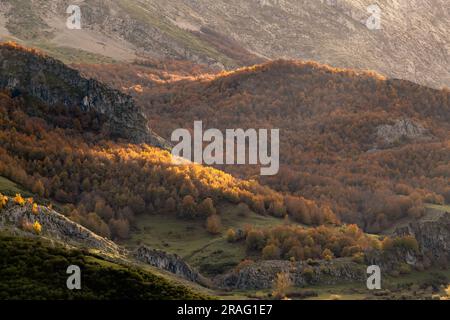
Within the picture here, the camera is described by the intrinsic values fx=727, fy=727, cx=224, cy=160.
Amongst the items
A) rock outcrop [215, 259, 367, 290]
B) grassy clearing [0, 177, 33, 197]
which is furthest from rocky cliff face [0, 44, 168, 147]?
rock outcrop [215, 259, 367, 290]

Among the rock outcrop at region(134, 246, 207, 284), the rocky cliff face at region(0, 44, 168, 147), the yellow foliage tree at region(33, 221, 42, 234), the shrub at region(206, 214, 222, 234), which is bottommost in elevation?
the rock outcrop at region(134, 246, 207, 284)

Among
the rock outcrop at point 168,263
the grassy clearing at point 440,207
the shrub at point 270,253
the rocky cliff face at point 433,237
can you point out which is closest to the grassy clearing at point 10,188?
the rock outcrop at point 168,263

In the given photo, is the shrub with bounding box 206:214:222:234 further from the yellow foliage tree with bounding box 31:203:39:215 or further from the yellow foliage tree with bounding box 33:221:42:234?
the yellow foliage tree with bounding box 33:221:42:234

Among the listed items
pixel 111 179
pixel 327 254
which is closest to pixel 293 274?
pixel 327 254

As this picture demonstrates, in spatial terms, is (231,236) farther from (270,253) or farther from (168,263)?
(168,263)

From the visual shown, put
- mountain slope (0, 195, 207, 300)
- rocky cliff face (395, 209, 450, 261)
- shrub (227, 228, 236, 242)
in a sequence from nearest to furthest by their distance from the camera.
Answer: mountain slope (0, 195, 207, 300), rocky cliff face (395, 209, 450, 261), shrub (227, 228, 236, 242)

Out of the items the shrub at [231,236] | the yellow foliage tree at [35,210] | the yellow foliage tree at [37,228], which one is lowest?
the shrub at [231,236]

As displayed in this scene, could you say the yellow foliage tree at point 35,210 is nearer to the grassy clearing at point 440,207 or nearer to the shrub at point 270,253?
the shrub at point 270,253

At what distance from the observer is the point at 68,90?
145 metres

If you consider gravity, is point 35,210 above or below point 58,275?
above

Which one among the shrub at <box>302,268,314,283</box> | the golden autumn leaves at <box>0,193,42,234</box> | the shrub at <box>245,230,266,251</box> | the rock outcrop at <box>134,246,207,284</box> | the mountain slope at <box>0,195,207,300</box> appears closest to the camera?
the mountain slope at <box>0,195,207,300</box>

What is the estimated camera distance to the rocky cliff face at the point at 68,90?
139 meters

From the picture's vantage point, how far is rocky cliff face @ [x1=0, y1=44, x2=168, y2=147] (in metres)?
139
